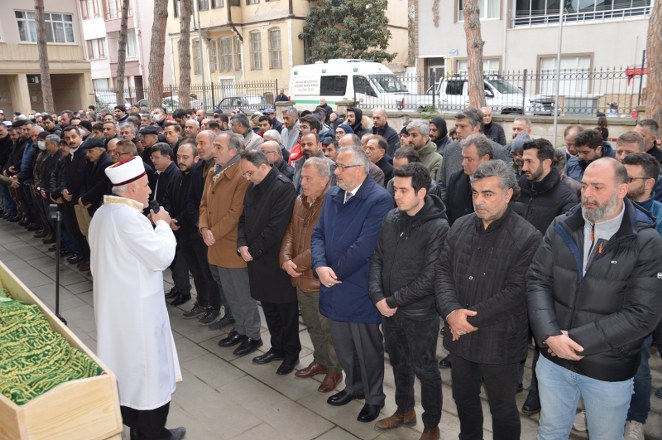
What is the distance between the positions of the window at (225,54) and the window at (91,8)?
13.1 m

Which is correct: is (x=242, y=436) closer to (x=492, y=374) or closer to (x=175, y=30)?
(x=492, y=374)

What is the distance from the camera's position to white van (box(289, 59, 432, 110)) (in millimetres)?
17094

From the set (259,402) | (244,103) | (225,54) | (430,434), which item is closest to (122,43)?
(244,103)

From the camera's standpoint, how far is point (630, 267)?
2.82 m

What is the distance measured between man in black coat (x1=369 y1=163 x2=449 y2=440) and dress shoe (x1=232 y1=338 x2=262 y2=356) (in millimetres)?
1967

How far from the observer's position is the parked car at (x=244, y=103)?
68.2 feet

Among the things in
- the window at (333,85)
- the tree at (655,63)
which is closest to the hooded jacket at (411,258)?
the tree at (655,63)

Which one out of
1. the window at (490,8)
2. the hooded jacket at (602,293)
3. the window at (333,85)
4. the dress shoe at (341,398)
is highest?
the window at (490,8)

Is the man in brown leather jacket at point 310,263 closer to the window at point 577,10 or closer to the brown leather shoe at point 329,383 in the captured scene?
the brown leather shoe at point 329,383

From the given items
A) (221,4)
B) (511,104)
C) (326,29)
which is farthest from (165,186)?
(221,4)

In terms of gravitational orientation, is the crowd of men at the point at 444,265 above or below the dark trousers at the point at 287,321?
above

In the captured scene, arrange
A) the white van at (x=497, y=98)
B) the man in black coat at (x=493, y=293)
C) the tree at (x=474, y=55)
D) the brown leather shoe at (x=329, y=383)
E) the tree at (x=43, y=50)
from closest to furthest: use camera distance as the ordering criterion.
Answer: the man in black coat at (x=493, y=293), the brown leather shoe at (x=329, y=383), the tree at (x=474, y=55), the white van at (x=497, y=98), the tree at (x=43, y=50)

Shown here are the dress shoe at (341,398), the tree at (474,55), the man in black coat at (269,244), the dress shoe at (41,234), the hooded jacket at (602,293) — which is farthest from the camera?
the tree at (474,55)

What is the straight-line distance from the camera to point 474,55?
47.0ft
